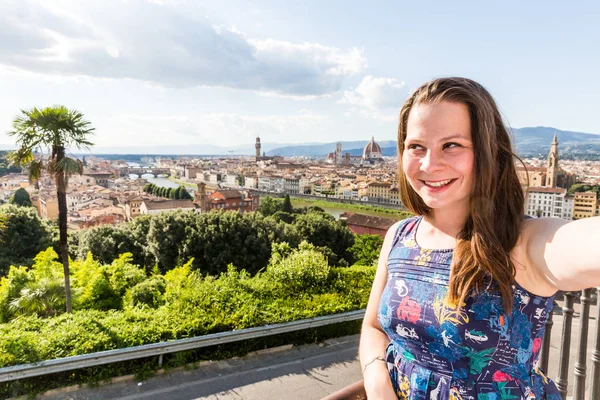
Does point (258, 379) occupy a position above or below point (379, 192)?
above

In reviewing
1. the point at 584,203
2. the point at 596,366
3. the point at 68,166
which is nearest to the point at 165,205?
the point at 68,166

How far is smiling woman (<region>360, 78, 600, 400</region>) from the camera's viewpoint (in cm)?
79

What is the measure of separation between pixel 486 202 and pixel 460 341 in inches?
11.9

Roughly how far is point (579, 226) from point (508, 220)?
17 centimetres

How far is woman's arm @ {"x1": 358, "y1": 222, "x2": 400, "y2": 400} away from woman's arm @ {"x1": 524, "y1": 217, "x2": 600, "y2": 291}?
0.39 m

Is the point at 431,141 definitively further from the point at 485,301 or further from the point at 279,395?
the point at 279,395

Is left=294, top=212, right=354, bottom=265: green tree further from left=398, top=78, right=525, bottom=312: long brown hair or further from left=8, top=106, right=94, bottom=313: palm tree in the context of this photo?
left=398, top=78, right=525, bottom=312: long brown hair

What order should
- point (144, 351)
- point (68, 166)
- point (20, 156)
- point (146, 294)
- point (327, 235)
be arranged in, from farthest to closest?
point (327, 235)
point (68, 166)
point (20, 156)
point (146, 294)
point (144, 351)

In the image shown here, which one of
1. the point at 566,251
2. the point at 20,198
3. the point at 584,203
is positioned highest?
the point at 566,251

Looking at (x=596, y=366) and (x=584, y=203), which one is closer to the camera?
(x=596, y=366)

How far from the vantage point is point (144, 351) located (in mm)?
2797

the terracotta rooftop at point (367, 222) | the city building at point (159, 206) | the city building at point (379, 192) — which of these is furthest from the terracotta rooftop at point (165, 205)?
the city building at point (379, 192)

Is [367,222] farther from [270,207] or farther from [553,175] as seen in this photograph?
[553,175]

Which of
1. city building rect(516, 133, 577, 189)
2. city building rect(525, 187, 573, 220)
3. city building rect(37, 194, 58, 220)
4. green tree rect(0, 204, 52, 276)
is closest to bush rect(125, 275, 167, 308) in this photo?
green tree rect(0, 204, 52, 276)
